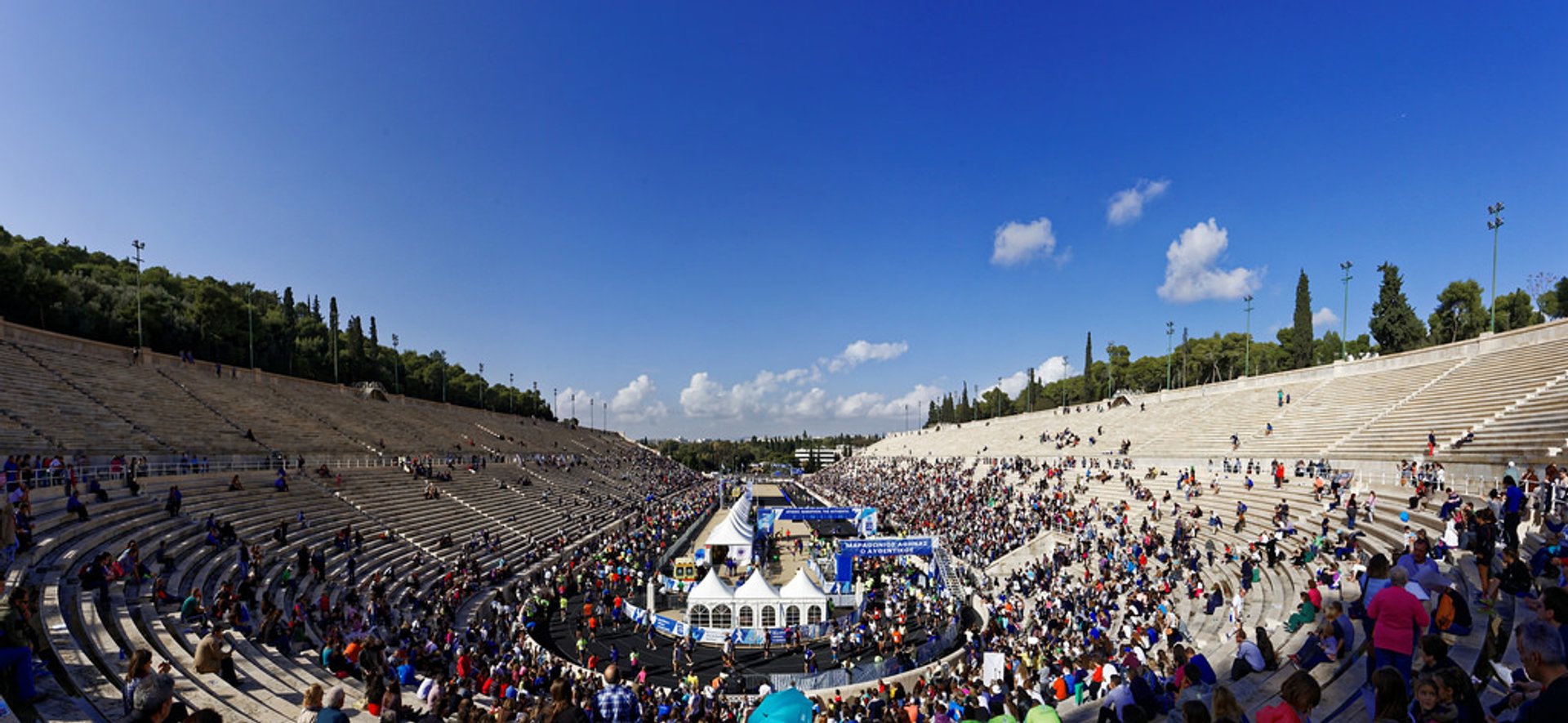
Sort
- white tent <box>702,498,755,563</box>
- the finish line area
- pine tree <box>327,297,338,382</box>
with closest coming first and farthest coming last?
1. the finish line area
2. white tent <box>702,498,755,563</box>
3. pine tree <box>327,297,338,382</box>

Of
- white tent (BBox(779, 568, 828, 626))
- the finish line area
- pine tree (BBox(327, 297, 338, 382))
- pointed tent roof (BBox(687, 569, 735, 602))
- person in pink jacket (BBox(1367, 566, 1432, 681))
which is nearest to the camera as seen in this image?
person in pink jacket (BBox(1367, 566, 1432, 681))

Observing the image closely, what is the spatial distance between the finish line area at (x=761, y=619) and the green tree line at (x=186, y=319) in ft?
119

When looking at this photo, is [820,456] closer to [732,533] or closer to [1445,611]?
[732,533]

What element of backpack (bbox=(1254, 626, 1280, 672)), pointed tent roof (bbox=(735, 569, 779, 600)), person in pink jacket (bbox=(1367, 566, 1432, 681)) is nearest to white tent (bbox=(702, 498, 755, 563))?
pointed tent roof (bbox=(735, 569, 779, 600))

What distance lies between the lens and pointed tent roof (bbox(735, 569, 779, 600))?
62.9 feet

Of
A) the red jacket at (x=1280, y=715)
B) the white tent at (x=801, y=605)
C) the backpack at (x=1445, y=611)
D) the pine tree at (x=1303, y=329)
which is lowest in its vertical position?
the white tent at (x=801, y=605)

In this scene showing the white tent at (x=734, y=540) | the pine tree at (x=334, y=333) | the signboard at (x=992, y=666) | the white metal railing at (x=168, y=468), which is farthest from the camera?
the pine tree at (x=334, y=333)

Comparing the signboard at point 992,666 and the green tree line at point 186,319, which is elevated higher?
the green tree line at point 186,319

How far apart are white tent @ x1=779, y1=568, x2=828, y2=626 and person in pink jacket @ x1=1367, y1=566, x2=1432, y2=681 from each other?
14998 millimetres

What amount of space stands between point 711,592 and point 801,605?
2.81 meters

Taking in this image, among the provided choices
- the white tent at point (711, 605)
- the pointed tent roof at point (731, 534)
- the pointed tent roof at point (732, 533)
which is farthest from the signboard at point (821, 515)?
the white tent at point (711, 605)

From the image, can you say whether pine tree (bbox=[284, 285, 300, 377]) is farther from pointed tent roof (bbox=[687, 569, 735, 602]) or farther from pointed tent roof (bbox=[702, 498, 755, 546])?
pointed tent roof (bbox=[687, 569, 735, 602])

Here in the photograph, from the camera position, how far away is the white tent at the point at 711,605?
1914 cm

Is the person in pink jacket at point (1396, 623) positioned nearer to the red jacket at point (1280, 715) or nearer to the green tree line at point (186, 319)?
the red jacket at point (1280, 715)
